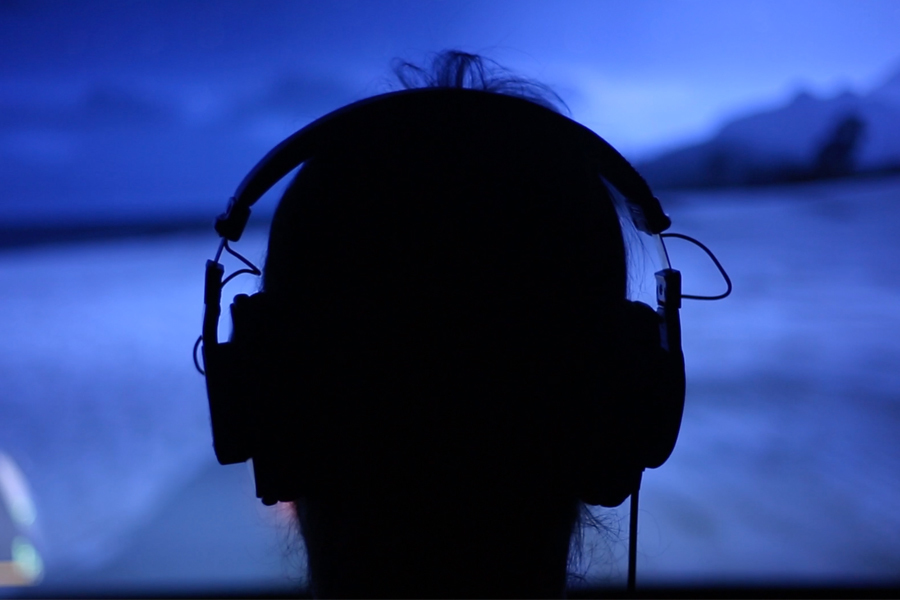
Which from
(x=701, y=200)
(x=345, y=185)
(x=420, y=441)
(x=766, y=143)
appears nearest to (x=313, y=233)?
(x=345, y=185)

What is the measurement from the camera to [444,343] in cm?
44

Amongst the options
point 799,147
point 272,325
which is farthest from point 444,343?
point 799,147

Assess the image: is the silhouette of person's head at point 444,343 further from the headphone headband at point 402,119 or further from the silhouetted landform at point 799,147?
the silhouetted landform at point 799,147

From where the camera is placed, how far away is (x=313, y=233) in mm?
438

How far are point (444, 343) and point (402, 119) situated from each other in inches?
6.6

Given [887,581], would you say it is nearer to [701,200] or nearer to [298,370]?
[701,200]

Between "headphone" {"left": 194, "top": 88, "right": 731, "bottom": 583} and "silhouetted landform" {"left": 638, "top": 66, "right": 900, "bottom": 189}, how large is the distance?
90 cm

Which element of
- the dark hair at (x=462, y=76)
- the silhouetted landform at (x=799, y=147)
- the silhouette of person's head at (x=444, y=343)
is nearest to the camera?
the silhouette of person's head at (x=444, y=343)

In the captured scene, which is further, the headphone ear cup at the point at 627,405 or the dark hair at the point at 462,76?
the dark hair at the point at 462,76

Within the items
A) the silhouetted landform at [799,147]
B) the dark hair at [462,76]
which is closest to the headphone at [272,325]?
the dark hair at [462,76]

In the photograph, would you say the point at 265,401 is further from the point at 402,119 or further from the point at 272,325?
the point at 402,119

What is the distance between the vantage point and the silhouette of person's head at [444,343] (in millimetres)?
437

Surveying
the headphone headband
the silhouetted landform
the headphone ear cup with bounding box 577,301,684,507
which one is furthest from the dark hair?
the silhouetted landform

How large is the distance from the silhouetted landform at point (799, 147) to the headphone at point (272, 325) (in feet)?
2.97
